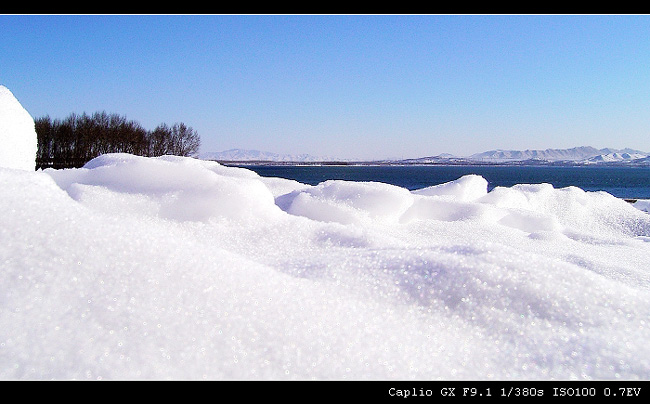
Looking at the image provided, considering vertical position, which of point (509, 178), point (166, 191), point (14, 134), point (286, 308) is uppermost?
point (14, 134)

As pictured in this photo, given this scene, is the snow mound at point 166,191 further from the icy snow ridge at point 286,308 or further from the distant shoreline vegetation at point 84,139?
the distant shoreline vegetation at point 84,139

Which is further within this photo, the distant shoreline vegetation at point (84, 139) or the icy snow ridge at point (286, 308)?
the distant shoreline vegetation at point (84, 139)

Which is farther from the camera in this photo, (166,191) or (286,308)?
(166,191)

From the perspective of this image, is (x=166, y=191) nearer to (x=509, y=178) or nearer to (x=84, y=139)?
(x=84, y=139)

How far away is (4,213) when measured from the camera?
1.54 metres

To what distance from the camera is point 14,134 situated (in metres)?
2.92

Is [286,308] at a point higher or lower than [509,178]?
higher

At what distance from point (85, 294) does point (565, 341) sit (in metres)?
1.58

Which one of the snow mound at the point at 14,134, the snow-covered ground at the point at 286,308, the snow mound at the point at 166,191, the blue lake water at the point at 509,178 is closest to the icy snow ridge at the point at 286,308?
the snow-covered ground at the point at 286,308

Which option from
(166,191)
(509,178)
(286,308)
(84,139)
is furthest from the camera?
(509,178)

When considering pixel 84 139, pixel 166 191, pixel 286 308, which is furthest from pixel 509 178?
pixel 286 308

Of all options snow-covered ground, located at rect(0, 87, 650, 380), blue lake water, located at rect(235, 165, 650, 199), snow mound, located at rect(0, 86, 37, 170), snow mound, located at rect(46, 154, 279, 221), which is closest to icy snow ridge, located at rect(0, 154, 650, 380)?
snow-covered ground, located at rect(0, 87, 650, 380)

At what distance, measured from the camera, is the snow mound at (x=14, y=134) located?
2.81m

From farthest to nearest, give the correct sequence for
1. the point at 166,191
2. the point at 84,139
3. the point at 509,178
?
the point at 509,178 → the point at 84,139 → the point at 166,191
